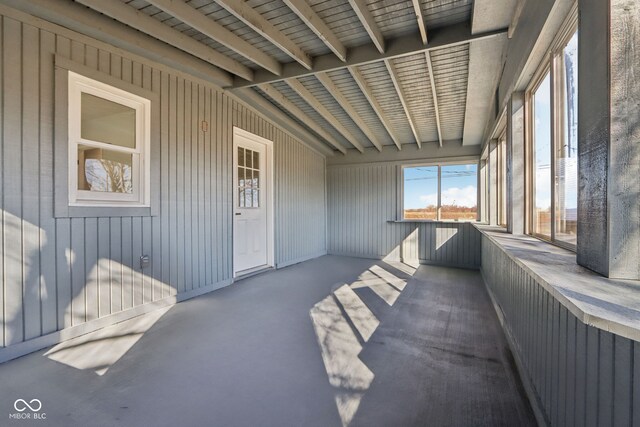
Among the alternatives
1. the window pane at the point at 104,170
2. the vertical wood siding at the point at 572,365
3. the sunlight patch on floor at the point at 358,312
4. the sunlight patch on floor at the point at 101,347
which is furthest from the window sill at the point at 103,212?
the vertical wood siding at the point at 572,365

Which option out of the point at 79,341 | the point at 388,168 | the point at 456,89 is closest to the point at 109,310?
the point at 79,341

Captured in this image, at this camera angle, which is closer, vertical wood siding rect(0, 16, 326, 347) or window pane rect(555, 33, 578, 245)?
window pane rect(555, 33, 578, 245)

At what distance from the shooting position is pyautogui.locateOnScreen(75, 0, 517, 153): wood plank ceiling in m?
2.59

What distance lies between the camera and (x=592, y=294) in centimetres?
94

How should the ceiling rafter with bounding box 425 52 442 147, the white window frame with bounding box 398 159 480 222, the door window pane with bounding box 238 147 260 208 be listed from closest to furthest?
the ceiling rafter with bounding box 425 52 442 147
the door window pane with bounding box 238 147 260 208
the white window frame with bounding box 398 159 480 222

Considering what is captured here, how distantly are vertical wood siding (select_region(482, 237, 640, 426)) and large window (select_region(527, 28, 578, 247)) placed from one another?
0.46 m

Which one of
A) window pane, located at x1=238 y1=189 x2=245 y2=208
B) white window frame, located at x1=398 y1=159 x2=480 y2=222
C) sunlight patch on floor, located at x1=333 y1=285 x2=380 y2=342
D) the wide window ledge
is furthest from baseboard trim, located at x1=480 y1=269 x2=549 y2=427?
Result: white window frame, located at x1=398 y1=159 x2=480 y2=222

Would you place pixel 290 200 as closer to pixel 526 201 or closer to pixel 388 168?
pixel 388 168

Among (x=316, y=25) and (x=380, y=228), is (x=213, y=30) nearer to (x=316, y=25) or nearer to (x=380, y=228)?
(x=316, y=25)

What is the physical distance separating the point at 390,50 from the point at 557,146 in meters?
1.98

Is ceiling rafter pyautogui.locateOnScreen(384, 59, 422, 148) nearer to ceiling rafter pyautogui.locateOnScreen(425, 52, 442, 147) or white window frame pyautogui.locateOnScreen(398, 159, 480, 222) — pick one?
ceiling rafter pyautogui.locateOnScreen(425, 52, 442, 147)

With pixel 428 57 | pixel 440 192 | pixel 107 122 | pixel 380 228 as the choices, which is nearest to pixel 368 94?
pixel 428 57

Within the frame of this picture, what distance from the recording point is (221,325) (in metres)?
2.82

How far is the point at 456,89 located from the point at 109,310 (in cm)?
497
